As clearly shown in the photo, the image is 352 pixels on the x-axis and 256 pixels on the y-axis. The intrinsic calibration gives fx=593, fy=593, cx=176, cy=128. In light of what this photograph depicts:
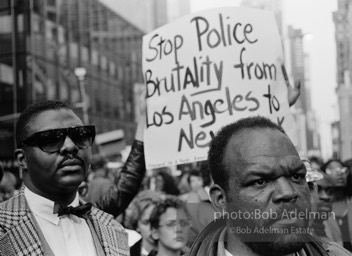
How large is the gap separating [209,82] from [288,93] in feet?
1.87

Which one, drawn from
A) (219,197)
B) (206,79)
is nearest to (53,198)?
(219,197)

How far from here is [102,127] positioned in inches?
1298

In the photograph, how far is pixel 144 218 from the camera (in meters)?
4.79

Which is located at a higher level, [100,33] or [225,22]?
[100,33]

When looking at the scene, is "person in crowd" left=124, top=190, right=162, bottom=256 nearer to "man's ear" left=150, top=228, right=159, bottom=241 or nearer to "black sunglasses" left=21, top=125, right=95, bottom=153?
"man's ear" left=150, top=228, right=159, bottom=241

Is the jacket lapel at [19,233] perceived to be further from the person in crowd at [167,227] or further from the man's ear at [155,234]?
the man's ear at [155,234]

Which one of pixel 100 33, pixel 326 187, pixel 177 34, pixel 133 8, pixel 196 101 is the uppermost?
pixel 133 8

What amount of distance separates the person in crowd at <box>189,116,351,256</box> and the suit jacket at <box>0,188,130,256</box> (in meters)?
0.57

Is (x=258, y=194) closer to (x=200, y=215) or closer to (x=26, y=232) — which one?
(x=26, y=232)

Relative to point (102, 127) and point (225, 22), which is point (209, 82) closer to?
point (225, 22)

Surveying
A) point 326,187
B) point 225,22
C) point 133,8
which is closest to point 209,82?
point 225,22

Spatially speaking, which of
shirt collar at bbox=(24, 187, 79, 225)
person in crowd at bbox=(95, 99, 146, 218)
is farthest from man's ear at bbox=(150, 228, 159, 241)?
shirt collar at bbox=(24, 187, 79, 225)

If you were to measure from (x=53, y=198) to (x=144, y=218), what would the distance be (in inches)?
91.6

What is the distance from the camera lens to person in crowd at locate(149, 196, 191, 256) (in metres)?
4.09
